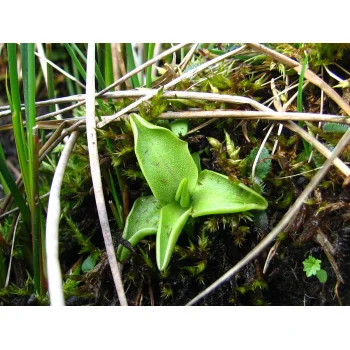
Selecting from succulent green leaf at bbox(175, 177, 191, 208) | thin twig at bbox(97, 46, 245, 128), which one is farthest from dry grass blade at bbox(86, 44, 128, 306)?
succulent green leaf at bbox(175, 177, 191, 208)

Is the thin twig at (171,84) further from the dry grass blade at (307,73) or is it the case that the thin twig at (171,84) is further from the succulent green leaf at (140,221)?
the succulent green leaf at (140,221)

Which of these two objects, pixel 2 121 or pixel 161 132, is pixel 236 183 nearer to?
pixel 161 132

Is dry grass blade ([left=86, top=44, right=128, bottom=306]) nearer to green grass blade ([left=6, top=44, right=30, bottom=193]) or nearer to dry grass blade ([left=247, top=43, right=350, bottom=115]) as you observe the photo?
green grass blade ([left=6, top=44, right=30, bottom=193])

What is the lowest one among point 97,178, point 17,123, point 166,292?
point 166,292

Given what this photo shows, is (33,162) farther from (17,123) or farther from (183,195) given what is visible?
(183,195)

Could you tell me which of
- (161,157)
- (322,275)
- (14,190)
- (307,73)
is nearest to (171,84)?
(161,157)
